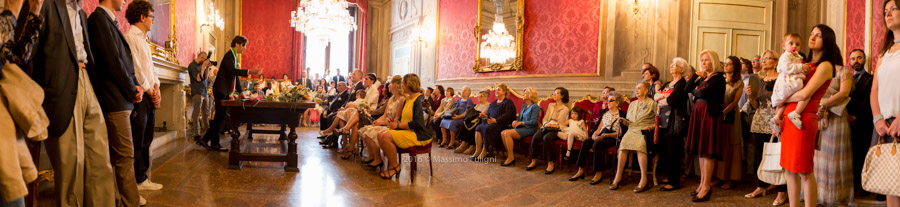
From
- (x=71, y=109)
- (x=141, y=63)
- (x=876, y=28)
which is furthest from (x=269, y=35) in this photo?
(x=876, y=28)

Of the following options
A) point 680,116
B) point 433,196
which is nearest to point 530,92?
point 680,116

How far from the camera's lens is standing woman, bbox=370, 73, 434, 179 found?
13.9 feet

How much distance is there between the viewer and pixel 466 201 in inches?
137

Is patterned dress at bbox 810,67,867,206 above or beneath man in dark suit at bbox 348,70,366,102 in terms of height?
beneath

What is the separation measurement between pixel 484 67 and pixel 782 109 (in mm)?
6116

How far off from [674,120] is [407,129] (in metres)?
2.24

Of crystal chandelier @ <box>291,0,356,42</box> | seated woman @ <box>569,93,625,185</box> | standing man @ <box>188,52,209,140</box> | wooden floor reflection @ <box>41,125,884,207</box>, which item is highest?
crystal chandelier @ <box>291,0,356,42</box>

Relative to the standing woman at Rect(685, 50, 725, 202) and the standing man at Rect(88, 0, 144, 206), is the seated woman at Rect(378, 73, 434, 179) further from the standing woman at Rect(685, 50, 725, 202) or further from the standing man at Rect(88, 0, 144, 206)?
the standing woman at Rect(685, 50, 725, 202)

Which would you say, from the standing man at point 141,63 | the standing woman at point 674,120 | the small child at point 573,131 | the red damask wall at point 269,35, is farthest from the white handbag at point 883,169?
the red damask wall at point 269,35

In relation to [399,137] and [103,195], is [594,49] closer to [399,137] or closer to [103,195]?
[399,137]

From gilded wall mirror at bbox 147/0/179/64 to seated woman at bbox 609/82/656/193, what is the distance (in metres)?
5.28

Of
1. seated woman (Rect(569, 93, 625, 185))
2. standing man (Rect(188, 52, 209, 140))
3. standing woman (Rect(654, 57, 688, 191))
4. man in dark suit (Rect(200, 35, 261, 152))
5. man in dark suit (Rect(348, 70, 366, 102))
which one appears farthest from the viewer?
man in dark suit (Rect(348, 70, 366, 102))

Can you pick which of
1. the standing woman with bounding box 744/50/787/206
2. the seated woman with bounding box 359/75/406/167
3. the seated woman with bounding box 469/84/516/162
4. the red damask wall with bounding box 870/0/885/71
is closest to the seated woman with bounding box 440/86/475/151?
the seated woman with bounding box 469/84/516/162

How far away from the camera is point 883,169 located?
2.18 meters
